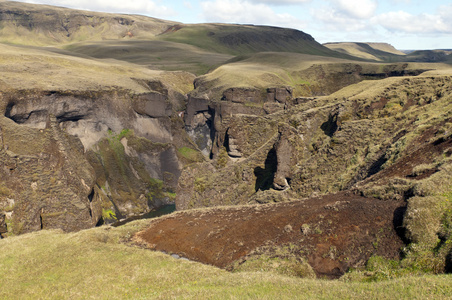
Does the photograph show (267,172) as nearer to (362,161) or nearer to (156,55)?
(362,161)

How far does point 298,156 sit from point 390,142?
9212 mm

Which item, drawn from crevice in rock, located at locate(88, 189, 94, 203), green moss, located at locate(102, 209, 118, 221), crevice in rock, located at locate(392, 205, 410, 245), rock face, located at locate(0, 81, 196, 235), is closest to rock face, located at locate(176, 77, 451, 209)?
crevice in rock, located at locate(392, 205, 410, 245)

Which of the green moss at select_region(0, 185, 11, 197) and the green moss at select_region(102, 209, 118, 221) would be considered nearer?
the green moss at select_region(0, 185, 11, 197)

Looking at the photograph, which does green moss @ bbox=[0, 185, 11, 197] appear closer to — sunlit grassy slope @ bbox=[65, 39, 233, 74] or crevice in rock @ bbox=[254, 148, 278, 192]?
crevice in rock @ bbox=[254, 148, 278, 192]

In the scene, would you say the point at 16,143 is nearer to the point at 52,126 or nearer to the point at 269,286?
the point at 52,126

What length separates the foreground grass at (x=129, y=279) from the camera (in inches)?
466

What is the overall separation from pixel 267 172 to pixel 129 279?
2310 centimetres

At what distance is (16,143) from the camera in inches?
2018

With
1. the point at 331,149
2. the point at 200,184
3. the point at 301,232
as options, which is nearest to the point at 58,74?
the point at 200,184

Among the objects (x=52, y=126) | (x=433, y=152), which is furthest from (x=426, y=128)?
(x=52, y=126)

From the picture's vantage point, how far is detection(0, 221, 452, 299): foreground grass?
466 inches

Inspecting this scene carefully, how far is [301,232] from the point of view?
17.9 metres

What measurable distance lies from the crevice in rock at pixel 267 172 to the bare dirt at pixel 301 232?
40.9ft

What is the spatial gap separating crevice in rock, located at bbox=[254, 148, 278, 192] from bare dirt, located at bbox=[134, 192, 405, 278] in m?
12.5
